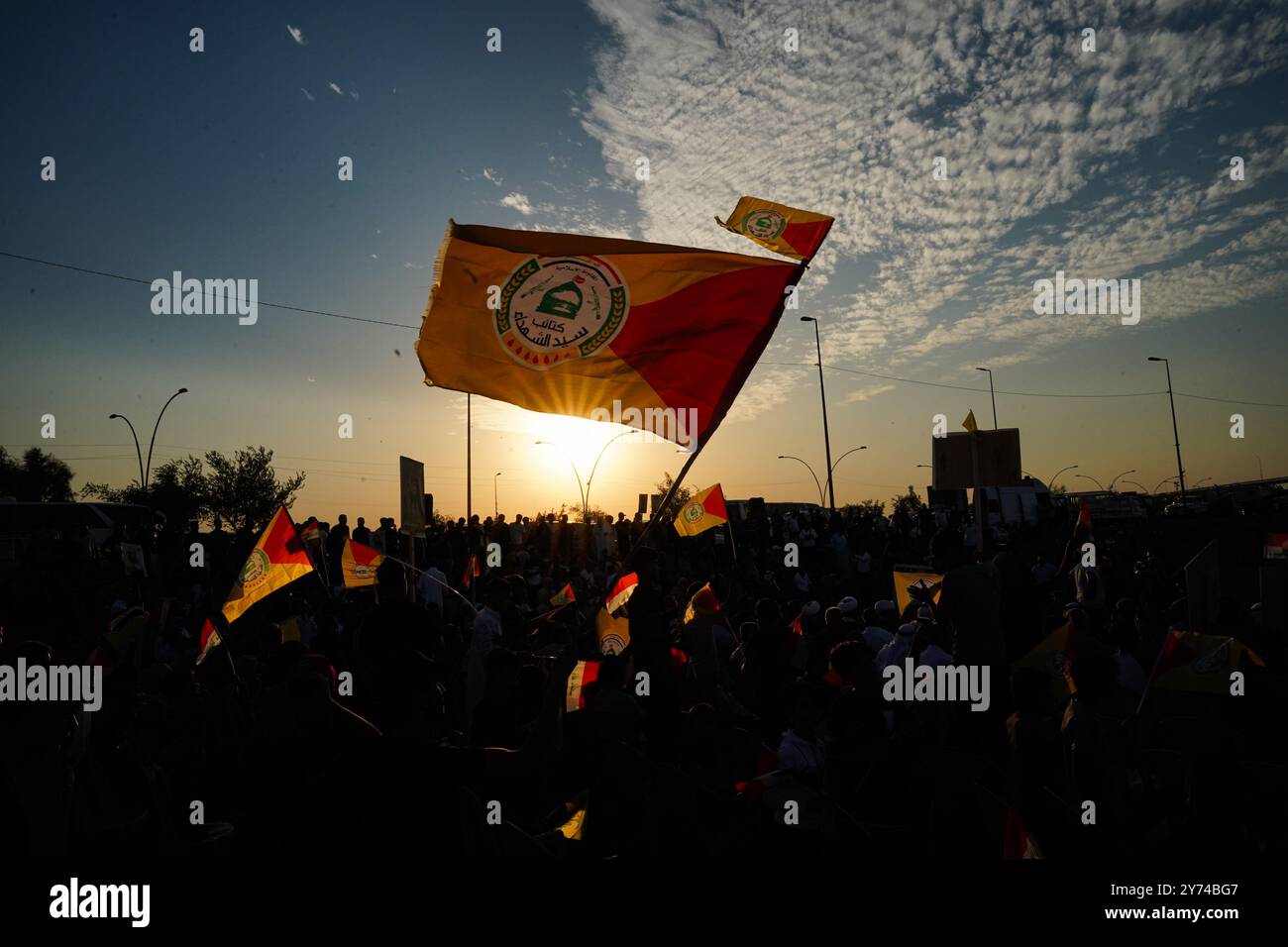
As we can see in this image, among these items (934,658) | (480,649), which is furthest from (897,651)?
(480,649)

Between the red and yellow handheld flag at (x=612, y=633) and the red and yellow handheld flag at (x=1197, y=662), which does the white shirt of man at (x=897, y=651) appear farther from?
the red and yellow handheld flag at (x=612, y=633)

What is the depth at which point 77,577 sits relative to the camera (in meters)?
15.4

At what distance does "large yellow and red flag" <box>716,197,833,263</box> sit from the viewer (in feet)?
17.0

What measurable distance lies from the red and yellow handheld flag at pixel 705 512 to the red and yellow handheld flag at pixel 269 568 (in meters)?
6.84

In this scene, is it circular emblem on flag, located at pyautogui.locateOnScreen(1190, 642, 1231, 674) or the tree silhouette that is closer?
circular emblem on flag, located at pyautogui.locateOnScreen(1190, 642, 1231, 674)

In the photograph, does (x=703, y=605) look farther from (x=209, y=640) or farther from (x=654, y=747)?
(x=209, y=640)

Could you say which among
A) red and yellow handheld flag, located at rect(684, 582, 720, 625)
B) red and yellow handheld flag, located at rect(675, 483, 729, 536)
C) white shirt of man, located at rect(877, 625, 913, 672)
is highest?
red and yellow handheld flag, located at rect(675, 483, 729, 536)

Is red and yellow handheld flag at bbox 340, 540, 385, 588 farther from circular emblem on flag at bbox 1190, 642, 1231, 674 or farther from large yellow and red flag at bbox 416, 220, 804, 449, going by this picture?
circular emblem on flag at bbox 1190, 642, 1231, 674

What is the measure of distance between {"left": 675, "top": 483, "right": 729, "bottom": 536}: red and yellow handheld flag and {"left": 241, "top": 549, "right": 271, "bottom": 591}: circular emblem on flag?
7075 millimetres

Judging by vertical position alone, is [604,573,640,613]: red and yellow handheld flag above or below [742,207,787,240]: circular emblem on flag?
below

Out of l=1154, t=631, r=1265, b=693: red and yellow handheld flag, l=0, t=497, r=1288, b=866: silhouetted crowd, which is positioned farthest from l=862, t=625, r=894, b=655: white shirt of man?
l=1154, t=631, r=1265, b=693: red and yellow handheld flag
